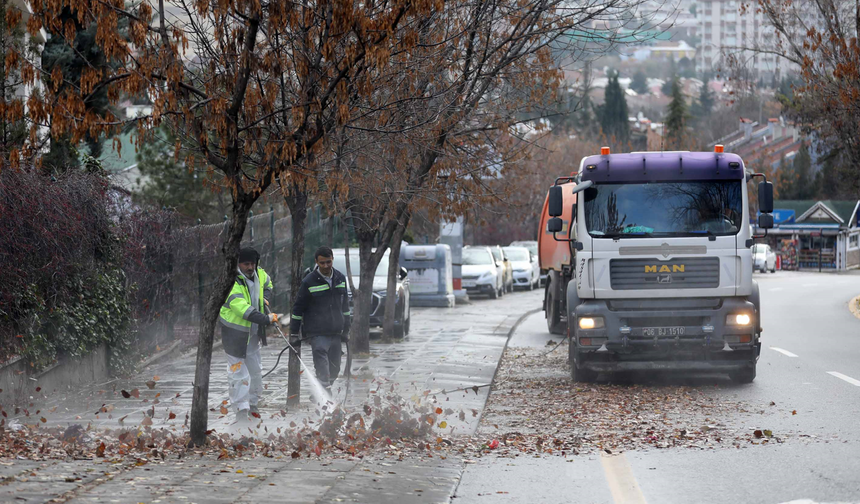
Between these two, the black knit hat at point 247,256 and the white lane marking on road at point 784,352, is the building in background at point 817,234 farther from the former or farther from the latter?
the black knit hat at point 247,256

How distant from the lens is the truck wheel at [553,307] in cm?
1984

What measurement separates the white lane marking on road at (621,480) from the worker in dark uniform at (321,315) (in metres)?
3.54

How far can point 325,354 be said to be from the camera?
10.9 metres

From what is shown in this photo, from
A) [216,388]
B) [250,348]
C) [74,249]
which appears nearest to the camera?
[250,348]

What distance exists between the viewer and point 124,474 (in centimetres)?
704

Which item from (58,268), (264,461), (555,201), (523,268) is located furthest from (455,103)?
(523,268)

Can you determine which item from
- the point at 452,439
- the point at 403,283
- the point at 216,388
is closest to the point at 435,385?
the point at 216,388

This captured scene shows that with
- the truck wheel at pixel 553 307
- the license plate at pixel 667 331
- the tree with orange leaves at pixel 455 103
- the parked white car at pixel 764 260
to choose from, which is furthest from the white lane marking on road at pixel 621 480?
the parked white car at pixel 764 260

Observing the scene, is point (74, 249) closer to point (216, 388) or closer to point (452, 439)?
point (216, 388)

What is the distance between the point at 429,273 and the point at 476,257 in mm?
7995

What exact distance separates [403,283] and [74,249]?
31.3ft

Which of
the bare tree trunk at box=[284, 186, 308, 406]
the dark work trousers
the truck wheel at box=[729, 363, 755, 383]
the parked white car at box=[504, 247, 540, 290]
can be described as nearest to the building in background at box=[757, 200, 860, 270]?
the parked white car at box=[504, 247, 540, 290]

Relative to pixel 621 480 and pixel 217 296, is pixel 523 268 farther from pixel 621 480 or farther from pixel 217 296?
pixel 621 480

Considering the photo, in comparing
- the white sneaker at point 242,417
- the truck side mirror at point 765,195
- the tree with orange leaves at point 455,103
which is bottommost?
the white sneaker at point 242,417
